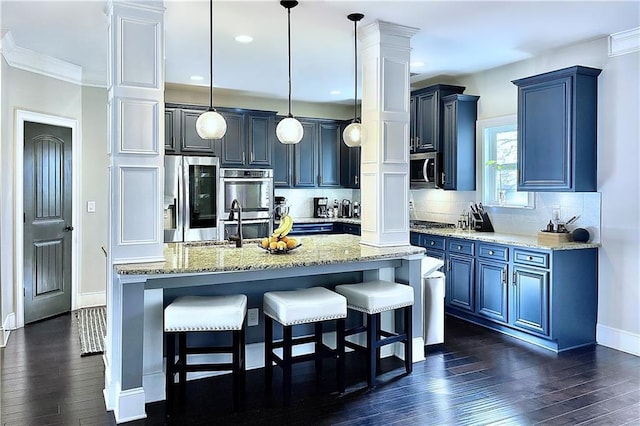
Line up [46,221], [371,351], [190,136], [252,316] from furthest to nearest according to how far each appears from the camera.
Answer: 1. [190,136]
2. [46,221]
3. [252,316]
4. [371,351]

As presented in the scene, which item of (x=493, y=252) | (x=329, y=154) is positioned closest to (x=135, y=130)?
(x=493, y=252)

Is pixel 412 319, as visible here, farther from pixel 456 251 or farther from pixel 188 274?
pixel 188 274

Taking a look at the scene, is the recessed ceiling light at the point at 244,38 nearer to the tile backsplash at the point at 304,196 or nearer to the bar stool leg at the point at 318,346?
the bar stool leg at the point at 318,346

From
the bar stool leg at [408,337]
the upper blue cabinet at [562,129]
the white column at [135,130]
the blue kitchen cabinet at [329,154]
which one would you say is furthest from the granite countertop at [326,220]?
the white column at [135,130]

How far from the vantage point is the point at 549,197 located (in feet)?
15.6

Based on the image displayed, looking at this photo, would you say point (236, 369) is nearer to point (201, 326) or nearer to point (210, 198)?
point (201, 326)

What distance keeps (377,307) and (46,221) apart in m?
3.82

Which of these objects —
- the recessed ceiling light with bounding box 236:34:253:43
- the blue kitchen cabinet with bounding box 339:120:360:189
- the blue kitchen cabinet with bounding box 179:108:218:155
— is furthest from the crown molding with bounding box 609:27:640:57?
A: the blue kitchen cabinet with bounding box 179:108:218:155

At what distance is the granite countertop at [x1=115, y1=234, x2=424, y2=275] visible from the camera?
9.66 feet

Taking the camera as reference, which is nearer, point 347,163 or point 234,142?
point 234,142

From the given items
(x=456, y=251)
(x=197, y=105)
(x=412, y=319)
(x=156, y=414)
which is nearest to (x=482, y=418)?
(x=412, y=319)

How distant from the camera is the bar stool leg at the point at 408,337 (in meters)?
3.60

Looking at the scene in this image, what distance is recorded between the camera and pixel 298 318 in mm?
3082

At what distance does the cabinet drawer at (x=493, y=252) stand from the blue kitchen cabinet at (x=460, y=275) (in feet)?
0.42
